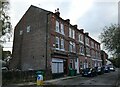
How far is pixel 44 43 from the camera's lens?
1339 inches

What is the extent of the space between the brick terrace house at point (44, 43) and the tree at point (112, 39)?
6.71 metres

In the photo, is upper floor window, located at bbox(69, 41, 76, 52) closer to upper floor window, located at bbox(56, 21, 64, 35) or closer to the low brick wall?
upper floor window, located at bbox(56, 21, 64, 35)

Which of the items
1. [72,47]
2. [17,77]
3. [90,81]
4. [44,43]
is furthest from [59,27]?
[17,77]

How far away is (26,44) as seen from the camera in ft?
123

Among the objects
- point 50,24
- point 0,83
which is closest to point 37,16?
point 50,24

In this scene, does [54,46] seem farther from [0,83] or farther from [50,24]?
[0,83]

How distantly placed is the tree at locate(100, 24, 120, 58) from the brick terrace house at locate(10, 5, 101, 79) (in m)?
6.71

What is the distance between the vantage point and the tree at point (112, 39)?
109 ft

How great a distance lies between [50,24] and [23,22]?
22.4 ft

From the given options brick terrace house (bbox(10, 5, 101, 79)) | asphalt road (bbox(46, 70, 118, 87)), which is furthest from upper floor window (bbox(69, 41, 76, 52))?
asphalt road (bbox(46, 70, 118, 87))

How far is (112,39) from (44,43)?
32.0ft

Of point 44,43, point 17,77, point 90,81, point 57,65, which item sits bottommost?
point 90,81

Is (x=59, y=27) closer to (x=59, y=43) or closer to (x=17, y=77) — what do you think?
(x=59, y=43)

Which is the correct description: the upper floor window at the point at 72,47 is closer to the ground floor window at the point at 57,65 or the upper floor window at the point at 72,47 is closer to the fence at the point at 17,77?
the ground floor window at the point at 57,65
